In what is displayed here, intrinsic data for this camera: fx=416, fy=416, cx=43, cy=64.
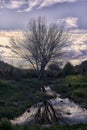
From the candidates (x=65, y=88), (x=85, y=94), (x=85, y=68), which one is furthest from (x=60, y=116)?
(x=85, y=68)

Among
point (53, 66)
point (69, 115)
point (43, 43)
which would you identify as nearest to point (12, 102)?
point (69, 115)

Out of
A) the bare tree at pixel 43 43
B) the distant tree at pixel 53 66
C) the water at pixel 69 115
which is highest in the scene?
the bare tree at pixel 43 43

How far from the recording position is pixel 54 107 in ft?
88.0

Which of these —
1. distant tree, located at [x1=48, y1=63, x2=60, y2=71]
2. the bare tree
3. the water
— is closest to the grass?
the water

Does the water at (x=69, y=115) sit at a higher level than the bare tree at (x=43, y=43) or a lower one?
lower

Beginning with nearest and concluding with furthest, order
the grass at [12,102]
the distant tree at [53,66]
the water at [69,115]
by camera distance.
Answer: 1. the water at [69,115]
2. the grass at [12,102]
3. the distant tree at [53,66]

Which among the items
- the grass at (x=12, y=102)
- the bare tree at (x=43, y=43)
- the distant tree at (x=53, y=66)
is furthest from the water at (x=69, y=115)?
the distant tree at (x=53, y=66)

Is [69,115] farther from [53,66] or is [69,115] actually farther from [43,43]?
[53,66]

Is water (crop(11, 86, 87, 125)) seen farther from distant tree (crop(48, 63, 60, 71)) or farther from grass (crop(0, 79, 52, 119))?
distant tree (crop(48, 63, 60, 71))

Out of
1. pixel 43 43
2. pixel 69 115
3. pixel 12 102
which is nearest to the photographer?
pixel 69 115

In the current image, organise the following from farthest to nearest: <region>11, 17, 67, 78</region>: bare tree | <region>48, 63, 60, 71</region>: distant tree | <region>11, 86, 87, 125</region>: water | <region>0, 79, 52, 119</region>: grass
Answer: <region>48, 63, 60, 71</region>: distant tree, <region>11, 17, 67, 78</region>: bare tree, <region>0, 79, 52, 119</region>: grass, <region>11, 86, 87, 125</region>: water

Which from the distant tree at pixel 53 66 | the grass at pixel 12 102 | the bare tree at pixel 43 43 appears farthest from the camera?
the distant tree at pixel 53 66

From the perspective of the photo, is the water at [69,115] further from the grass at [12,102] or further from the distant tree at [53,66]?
the distant tree at [53,66]

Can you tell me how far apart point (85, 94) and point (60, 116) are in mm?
13077
